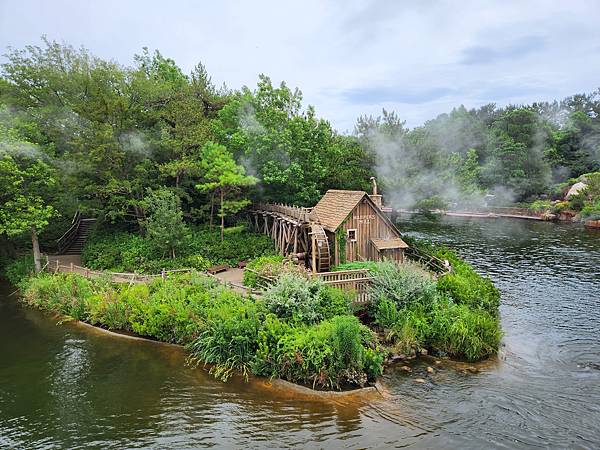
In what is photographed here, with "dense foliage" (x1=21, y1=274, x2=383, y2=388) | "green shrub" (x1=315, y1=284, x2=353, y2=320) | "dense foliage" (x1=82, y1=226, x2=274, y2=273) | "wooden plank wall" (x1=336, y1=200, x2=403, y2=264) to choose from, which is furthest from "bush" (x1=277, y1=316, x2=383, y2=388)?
"dense foliage" (x1=82, y1=226, x2=274, y2=273)

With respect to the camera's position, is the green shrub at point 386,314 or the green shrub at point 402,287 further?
the green shrub at point 402,287

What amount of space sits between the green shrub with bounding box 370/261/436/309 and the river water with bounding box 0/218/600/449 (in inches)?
113

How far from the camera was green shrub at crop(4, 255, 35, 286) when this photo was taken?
2442cm

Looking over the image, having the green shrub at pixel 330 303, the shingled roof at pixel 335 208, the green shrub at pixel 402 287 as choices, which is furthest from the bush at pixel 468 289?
the shingled roof at pixel 335 208

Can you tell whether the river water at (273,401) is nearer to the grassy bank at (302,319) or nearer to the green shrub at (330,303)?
the grassy bank at (302,319)

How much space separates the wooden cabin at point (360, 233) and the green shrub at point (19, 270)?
16.9 meters

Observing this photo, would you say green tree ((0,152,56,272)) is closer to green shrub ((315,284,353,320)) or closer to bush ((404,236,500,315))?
green shrub ((315,284,353,320))

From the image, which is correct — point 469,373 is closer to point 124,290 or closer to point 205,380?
point 205,380

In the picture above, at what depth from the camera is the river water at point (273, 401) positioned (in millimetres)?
10977

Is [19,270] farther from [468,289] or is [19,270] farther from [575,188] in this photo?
[575,188]

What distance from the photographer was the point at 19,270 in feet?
81.9

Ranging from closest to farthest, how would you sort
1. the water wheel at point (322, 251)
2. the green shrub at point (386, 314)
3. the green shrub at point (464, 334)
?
the green shrub at point (464, 334), the green shrub at point (386, 314), the water wheel at point (322, 251)

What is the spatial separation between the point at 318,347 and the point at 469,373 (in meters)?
5.25

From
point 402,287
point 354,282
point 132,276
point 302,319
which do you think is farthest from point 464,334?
point 132,276
